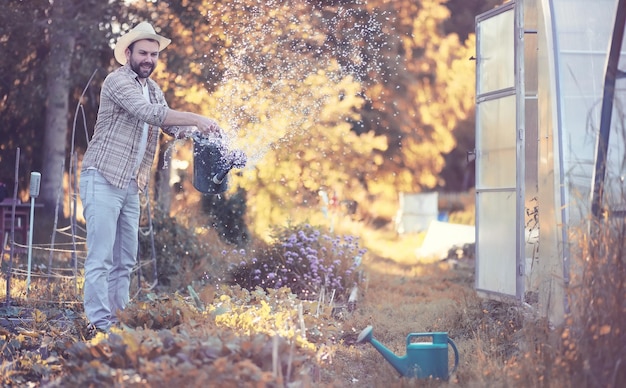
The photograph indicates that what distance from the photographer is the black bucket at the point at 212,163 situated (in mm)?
5996

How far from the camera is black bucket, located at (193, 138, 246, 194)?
6.00 meters

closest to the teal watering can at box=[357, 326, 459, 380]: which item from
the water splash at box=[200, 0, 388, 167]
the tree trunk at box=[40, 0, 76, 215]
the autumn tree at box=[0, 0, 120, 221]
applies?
the water splash at box=[200, 0, 388, 167]

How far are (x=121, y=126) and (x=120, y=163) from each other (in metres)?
0.24

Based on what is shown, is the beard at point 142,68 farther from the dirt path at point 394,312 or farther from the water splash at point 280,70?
the water splash at point 280,70

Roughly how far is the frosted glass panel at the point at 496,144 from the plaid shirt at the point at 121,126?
2782mm

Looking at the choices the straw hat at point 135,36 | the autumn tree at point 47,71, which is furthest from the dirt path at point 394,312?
the autumn tree at point 47,71

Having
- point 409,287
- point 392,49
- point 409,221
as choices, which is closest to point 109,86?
point 409,287

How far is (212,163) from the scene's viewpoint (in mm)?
6082

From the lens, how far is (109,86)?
5797 millimetres

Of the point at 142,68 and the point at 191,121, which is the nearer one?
the point at 191,121

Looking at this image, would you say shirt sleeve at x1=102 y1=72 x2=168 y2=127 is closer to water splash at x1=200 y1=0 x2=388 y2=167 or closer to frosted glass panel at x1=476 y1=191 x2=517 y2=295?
frosted glass panel at x1=476 y1=191 x2=517 y2=295

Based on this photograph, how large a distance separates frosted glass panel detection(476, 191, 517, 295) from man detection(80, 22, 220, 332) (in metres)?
2.73

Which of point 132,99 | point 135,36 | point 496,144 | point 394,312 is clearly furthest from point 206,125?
point 496,144

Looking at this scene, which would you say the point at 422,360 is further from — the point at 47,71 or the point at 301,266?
the point at 47,71
